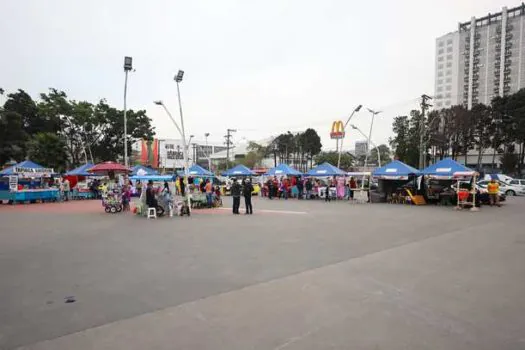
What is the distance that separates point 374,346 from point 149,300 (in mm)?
3017

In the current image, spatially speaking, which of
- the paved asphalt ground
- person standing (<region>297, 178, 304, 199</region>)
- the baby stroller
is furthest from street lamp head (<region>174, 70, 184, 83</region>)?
person standing (<region>297, 178, 304, 199</region>)

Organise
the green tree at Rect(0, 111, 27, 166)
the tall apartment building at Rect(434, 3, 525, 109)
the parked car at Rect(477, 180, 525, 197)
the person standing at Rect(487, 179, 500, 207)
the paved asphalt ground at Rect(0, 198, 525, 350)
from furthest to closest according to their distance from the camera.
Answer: the tall apartment building at Rect(434, 3, 525, 109) → the green tree at Rect(0, 111, 27, 166) → the parked car at Rect(477, 180, 525, 197) → the person standing at Rect(487, 179, 500, 207) → the paved asphalt ground at Rect(0, 198, 525, 350)

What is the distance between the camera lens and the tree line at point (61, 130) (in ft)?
109

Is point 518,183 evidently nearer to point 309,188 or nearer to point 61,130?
point 309,188

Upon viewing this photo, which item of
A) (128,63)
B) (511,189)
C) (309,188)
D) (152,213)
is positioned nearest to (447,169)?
(309,188)

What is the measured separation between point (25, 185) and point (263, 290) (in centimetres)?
2332

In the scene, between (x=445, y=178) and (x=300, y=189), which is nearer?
(x=445, y=178)

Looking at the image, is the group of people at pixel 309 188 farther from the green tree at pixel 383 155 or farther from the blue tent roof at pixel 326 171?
the green tree at pixel 383 155

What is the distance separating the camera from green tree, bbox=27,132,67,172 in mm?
33438

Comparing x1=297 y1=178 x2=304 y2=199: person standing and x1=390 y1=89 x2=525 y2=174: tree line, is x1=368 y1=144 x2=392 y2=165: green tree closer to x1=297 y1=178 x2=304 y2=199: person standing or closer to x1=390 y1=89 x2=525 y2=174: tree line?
x1=390 y1=89 x2=525 y2=174: tree line

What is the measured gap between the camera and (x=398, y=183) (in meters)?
24.0

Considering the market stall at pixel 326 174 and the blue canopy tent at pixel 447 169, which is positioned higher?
the blue canopy tent at pixel 447 169

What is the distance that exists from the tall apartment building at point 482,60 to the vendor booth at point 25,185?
333 feet

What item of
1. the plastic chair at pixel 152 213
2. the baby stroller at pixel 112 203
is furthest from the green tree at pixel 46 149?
the plastic chair at pixel 152 213
